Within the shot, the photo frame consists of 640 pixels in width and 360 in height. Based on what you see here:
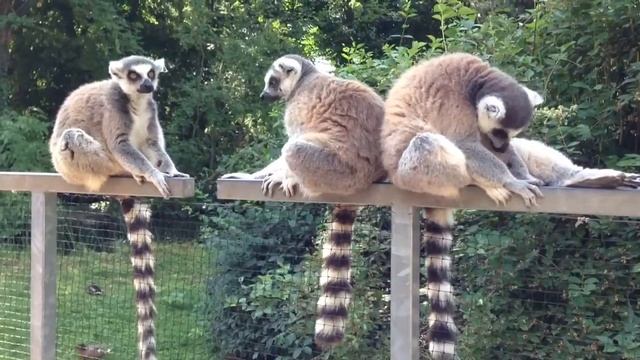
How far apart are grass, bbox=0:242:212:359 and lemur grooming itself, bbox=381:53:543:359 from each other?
285cm

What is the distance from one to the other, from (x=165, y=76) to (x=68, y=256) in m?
7.12

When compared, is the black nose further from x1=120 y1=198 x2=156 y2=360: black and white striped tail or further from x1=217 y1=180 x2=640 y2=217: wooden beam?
x1=217 y1=180 x2=640 y2=217: wooden beam

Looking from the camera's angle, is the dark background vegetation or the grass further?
the grass

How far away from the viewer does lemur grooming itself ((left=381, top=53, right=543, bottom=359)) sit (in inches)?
137

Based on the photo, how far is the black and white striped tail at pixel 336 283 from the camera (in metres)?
3.72

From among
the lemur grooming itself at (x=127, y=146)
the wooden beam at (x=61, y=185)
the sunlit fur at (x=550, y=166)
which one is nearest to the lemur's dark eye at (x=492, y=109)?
the sunlit fur at (x=550, y=166)

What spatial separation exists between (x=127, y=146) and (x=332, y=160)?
5.76 feet

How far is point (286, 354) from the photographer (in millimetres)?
5711

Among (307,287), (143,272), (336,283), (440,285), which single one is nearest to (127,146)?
(143,272)

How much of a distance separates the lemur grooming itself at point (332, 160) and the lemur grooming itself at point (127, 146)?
812 millimetres

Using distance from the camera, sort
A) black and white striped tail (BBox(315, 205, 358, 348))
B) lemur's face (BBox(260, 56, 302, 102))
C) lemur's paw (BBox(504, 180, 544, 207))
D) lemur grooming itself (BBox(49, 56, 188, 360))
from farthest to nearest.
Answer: lemur's face (BBox(260, 56, 302, 102)) → lemur grooming itself (BBox(49, 56, 188, 360)) → black and white striped tail (BBox(315, 205, 358, 348)) → lemur's paw (BBox(504, 180, 544, 207))

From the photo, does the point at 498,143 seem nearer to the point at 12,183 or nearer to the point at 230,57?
the point at 12,183

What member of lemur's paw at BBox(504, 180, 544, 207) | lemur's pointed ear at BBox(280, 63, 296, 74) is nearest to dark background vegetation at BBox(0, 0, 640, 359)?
lemur's pointed ear at BBox(280, 63, 296, 74)

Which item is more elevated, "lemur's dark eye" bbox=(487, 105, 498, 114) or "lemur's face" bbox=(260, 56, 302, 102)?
"lemur's face" bbox=(260, 56, 302, 102)
